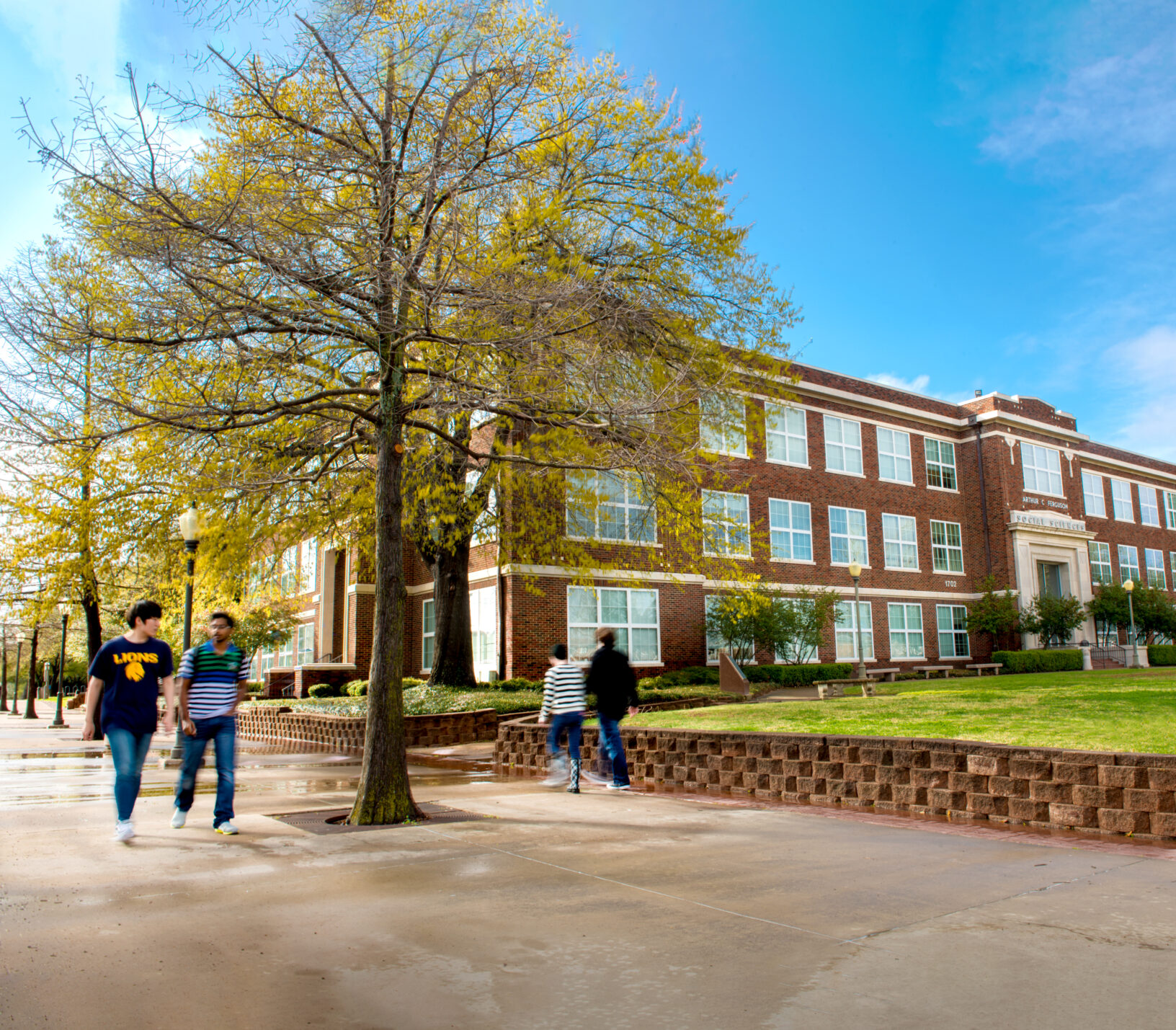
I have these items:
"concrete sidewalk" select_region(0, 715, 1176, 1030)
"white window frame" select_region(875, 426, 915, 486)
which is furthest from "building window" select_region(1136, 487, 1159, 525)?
"concrete sidewalk" select_region(0, 715, 1176, 1030)

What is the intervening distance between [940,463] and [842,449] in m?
6.15

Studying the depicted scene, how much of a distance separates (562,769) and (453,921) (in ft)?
24.4

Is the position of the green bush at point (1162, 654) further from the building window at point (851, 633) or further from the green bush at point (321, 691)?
the green bush at point (321, 691)

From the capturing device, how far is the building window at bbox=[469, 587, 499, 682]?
1068 inches

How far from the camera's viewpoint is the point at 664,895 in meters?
5.66

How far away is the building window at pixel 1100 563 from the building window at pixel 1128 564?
4.18 ft

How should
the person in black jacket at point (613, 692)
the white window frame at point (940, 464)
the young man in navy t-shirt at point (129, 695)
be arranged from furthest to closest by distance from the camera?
the white window frame at point (940, 464)
the person in black jacket at point (613, 692)
the young man in navy t-shirt at point (129, 695)

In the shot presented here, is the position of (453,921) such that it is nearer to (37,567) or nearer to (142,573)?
(142,573)

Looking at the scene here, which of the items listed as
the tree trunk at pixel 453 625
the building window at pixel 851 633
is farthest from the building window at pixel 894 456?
the tree trunk at pixel 453 625

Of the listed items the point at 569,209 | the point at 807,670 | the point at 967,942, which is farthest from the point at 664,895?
the point at 807,670

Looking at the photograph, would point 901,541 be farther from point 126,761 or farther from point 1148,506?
point 126,761

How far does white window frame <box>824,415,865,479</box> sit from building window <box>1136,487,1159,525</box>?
21428 mm

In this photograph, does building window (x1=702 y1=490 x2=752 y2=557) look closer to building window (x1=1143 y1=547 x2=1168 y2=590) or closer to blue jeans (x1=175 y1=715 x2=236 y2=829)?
blue jeans (x1=175 y1=715 x2=236 y2=829)

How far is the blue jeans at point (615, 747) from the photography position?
11.0 metres
